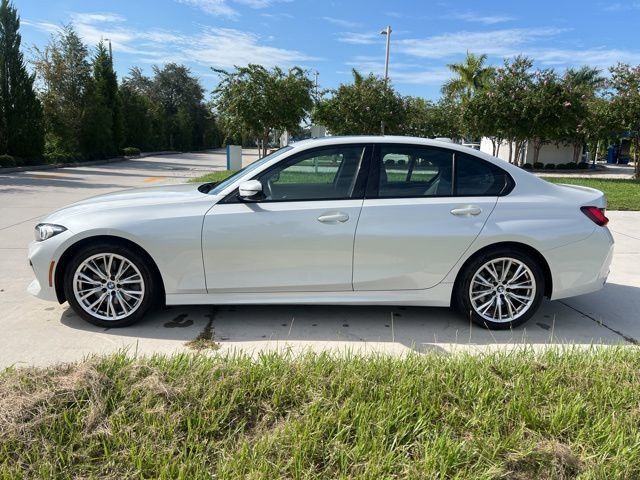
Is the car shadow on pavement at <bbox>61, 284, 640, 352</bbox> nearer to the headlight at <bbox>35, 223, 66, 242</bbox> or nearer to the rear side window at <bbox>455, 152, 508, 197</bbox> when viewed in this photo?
the headlight at <bbox>35, 223, 66, 242</bbox>

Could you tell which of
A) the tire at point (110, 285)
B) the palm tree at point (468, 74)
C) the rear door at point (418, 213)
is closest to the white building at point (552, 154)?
the palm tree at point (468, 74)

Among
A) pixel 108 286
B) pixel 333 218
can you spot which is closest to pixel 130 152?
pixel 108 286

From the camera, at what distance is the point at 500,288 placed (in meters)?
A: 4.30

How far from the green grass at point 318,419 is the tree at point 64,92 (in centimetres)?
2757

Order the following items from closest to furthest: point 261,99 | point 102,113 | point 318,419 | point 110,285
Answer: point 318,419 → point 110,285 → point 261,99 → point 102,113

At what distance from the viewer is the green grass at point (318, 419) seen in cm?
238

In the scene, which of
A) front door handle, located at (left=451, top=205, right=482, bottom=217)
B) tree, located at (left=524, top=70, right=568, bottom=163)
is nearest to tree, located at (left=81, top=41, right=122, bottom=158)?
tree, located at (left=524, top=70, right=568, bottom=163)

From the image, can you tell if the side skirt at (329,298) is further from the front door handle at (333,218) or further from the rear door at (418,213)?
the front door handle at (333,218)

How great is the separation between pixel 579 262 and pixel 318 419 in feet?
9.21

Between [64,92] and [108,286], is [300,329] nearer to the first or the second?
[108,286]

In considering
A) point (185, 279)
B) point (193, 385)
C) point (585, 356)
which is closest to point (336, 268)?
point (185, 279)

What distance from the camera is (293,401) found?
113 inches

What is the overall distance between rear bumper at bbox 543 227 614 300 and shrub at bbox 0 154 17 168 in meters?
23.1

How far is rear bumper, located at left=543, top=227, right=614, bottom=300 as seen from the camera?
4215 millimetres
